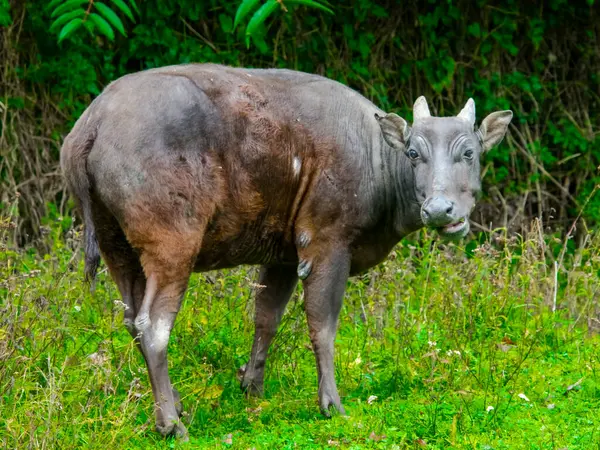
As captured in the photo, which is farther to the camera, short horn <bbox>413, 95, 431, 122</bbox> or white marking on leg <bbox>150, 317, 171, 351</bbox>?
short horn <bbox>413, 95, 431, 122</bbox>

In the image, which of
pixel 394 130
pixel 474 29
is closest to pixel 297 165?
pixel 394 130

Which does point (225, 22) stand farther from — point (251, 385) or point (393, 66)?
point (251, 385)

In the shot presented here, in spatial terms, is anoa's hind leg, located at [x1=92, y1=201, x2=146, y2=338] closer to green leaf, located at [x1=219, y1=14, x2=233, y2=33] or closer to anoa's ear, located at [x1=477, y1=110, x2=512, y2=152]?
anoa's ear, located at [x1=477, y1=110, x2=512, y2=152]

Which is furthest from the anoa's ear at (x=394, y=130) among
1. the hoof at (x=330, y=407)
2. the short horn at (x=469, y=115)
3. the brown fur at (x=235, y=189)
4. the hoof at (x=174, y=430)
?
the hoof at (x=174, y=430)

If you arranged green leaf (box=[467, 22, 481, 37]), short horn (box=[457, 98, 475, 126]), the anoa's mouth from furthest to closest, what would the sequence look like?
1. green leaf (box=[467, 22, 481, 37])
2. short horn (box=[457, 98, 475, 126])
3. the anoa's mouth

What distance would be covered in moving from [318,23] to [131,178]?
514cm

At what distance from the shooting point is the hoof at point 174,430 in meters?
6.26

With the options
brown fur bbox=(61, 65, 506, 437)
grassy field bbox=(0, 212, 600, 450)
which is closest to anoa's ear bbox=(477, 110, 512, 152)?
brown fur bbox=(61, 65, 506, 437)

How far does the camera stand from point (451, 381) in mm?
7098

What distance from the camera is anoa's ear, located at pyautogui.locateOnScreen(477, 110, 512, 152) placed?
705 centimetres

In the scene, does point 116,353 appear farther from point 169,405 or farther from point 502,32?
point 502,32

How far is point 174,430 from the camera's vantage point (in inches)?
247

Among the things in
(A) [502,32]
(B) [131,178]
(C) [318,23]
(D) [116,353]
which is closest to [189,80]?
(B) [131,178]

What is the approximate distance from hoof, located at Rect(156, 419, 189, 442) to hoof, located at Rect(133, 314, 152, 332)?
0.57 meters
